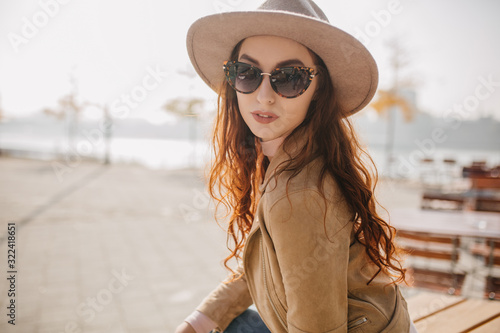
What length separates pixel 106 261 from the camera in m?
4.54

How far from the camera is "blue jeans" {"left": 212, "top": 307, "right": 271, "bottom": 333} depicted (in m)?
1.44

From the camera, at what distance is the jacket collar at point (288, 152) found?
108 centimetres

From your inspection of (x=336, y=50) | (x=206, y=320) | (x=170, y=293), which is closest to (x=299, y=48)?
(x=336, y=50)

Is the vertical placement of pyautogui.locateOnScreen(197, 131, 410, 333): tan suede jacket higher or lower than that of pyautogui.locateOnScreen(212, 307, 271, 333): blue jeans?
higher

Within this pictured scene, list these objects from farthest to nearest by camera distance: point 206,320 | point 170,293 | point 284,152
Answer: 1. point 170,293
2. point 206,320
3. point 284,152

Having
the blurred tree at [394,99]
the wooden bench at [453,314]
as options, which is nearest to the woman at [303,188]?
the wooden bench at [453,314]

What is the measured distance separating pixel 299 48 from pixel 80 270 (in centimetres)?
414

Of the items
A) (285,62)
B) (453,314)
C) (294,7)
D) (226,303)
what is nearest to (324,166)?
(285,62)

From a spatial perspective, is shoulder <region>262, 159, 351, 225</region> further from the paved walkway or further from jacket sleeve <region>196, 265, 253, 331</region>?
the paved walkway

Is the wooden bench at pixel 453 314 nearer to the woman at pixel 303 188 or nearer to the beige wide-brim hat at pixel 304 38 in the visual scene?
the woman at pixel 303 188

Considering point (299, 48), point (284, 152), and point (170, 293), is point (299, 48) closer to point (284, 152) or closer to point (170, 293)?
point (284, 152)

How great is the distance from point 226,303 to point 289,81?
0.96 meters

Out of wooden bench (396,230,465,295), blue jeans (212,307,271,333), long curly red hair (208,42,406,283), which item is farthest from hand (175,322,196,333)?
wooden bench (396,230,465,295)

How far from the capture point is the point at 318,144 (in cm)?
116
